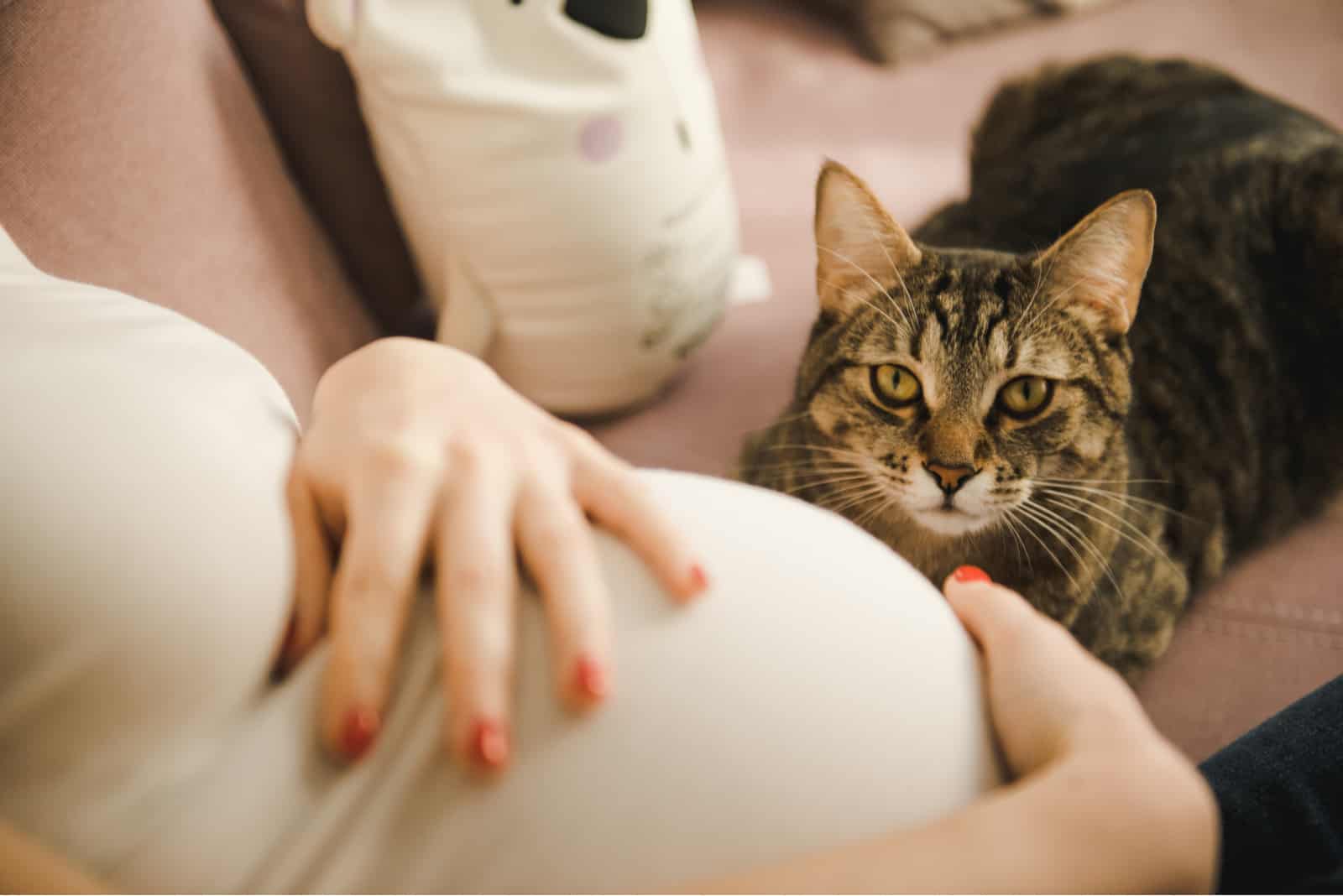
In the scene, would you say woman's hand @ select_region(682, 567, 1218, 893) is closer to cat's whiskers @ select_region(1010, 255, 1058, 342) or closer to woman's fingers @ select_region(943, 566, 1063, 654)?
woman's fingers @ select_region(943, 566, 1063, 654)

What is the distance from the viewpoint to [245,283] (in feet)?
2.35

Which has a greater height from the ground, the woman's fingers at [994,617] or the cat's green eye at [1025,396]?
the woman's fingers at [994,617]

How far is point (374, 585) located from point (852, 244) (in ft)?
1.87

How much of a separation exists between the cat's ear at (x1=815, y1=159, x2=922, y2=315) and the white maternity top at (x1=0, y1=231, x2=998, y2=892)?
45 cm

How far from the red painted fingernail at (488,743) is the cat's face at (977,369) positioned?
0.49 m

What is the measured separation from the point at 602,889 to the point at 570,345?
25.3 inches

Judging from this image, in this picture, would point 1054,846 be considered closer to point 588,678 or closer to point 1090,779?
point 1090,779

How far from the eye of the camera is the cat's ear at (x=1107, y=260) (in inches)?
24.6

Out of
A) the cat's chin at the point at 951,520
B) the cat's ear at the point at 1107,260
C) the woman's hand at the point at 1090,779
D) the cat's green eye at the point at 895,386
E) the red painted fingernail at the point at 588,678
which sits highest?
the cat's ear at the point at 1107,260

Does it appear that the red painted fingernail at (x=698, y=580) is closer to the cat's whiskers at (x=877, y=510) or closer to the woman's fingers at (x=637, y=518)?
the woman's fingers at (x=637, y=518)

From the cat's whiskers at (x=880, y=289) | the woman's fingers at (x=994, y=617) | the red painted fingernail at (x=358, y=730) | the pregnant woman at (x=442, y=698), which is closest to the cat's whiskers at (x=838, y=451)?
the cat's whiskers at (x=880, y=289)

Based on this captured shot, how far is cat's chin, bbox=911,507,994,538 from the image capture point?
711mm

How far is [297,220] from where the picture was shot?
821 mm

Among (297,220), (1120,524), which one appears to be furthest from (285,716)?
(1120,524)
